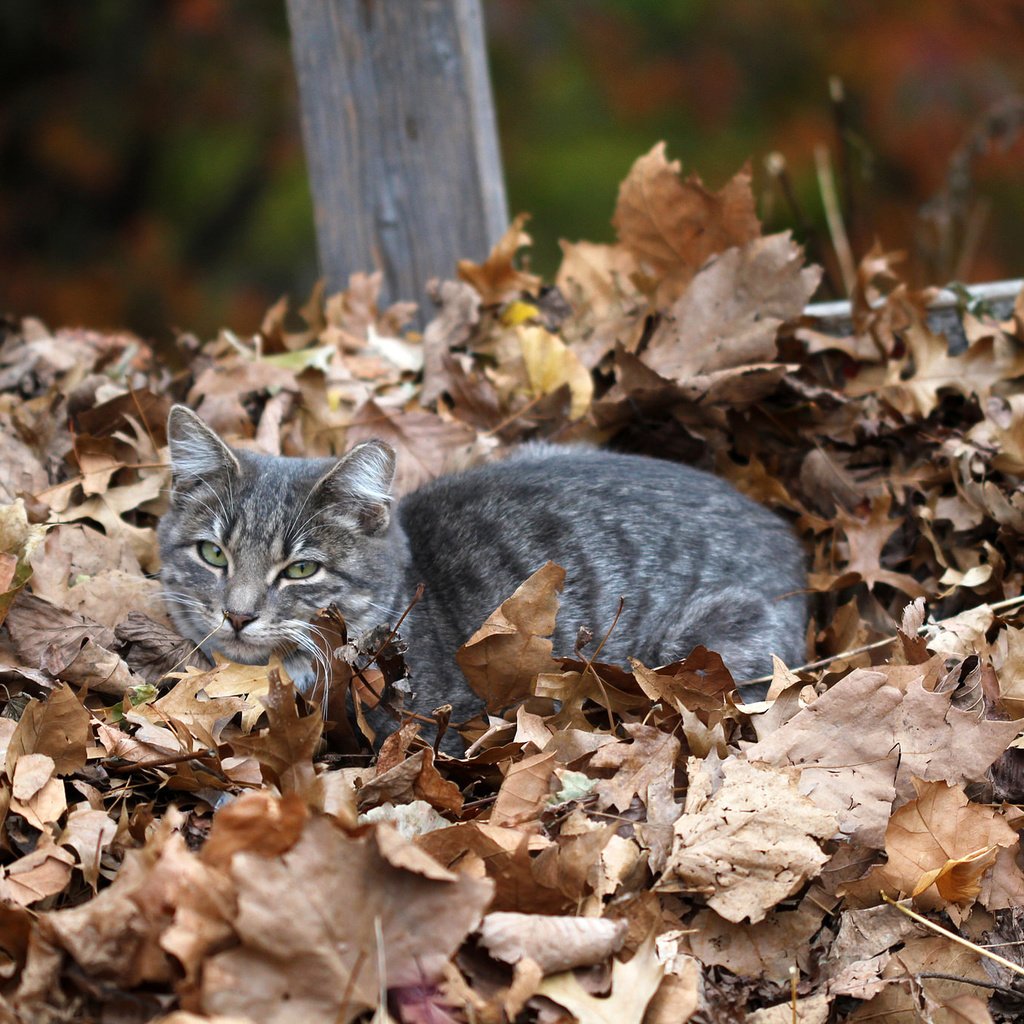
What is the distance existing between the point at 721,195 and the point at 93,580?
2.50 meters

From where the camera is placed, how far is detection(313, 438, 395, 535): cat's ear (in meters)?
3.27

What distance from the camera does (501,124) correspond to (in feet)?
33.3

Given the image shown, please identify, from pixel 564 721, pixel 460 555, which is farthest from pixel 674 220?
pixel 564 721

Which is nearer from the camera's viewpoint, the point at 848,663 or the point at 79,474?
the point at 848,663

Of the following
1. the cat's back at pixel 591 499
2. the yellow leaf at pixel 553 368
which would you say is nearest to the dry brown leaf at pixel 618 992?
the cat's back at pixel 591 499

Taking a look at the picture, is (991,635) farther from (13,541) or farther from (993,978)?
(13,541)

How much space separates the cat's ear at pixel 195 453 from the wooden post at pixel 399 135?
1635mm

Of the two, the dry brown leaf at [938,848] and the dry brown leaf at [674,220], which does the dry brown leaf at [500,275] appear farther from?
the dry brown leaf at [938,848]

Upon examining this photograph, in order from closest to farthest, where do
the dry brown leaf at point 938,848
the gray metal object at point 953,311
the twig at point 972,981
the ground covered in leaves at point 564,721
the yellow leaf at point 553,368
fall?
the ground covered in leaves at point 564,721
the twig at point 972,981
the dry brown leaf at point 938,848
the yellow leaf at point 553,368
the gray metal object at point 953,311

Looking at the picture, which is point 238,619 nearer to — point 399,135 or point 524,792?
point 524,792

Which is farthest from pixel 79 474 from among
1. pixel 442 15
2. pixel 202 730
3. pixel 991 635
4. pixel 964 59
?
pixel 964 59

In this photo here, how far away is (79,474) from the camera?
370cm

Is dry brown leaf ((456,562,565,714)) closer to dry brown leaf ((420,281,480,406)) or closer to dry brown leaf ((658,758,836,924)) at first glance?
dry brown leaf ((658,758,836,924))

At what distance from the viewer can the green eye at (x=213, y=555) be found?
3.35 m
